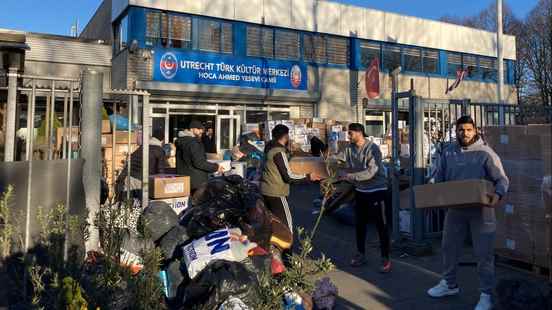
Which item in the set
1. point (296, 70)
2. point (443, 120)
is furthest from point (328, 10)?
point (443, 120)

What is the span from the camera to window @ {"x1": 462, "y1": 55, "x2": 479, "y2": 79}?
23.9 m

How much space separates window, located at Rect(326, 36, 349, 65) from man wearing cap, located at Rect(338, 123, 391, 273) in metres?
14.5

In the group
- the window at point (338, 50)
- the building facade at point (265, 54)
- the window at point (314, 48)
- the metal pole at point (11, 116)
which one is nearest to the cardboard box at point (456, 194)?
the metal pole at point (11, 116)

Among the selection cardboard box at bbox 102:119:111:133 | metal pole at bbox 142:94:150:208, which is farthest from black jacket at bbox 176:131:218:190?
cardboard box at bbox 102:119:111:133

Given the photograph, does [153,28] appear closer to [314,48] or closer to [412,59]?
[314,48]

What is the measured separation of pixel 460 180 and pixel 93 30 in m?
21.0

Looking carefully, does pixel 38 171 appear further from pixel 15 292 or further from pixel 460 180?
pixel 460 180

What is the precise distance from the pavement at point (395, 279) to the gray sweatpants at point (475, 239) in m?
0.30

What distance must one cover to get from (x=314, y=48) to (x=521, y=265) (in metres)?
14.8

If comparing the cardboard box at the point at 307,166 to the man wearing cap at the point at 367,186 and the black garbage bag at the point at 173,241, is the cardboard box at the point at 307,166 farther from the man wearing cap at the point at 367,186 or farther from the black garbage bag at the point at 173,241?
the black garbage bag at the point at 173,241

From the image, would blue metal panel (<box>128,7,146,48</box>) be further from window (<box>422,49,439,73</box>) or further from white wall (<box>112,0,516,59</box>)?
window (<box>422,49,439,73</box>)

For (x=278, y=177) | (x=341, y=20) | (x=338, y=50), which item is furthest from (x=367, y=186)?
(x=341, y=20)

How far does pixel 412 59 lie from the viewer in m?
21.9

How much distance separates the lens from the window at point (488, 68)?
24.7 m
